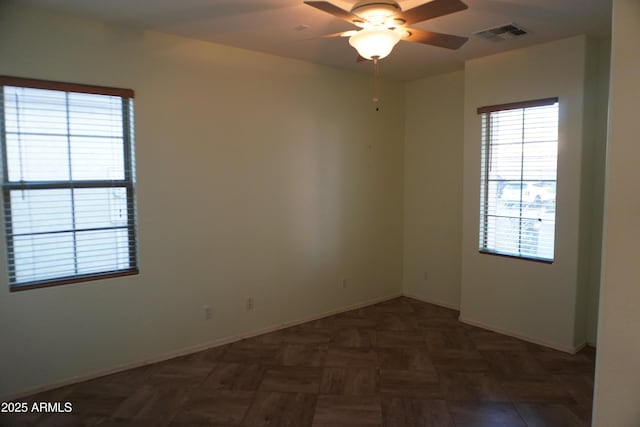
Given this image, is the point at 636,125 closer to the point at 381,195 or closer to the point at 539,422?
the point at 539,422

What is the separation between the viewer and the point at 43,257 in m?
3.00

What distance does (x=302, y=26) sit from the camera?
3.18 metres

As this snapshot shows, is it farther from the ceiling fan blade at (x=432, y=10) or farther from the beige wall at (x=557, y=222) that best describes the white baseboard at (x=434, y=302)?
the ceiling fan blade at (x=432, y=10)

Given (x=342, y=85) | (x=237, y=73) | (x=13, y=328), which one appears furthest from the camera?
(x=342, y=85)

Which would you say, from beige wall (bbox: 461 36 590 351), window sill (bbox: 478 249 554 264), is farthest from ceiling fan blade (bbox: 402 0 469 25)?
window sill (bbox: 478 249 554 264)

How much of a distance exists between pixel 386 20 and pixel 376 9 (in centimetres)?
12

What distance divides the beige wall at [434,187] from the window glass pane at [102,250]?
3.32 meters

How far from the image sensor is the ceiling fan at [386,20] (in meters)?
2.19

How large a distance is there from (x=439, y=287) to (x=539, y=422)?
2407 millimetres

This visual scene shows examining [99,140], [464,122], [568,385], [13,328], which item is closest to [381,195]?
[464,122]

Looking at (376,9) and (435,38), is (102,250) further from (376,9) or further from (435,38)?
(435,38)

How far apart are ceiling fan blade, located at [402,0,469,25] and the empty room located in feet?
0.06

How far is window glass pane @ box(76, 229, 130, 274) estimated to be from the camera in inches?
124

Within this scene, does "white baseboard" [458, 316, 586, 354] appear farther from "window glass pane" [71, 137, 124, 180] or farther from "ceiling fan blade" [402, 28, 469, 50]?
"window glass pane" [71, 137, 124, 180]
